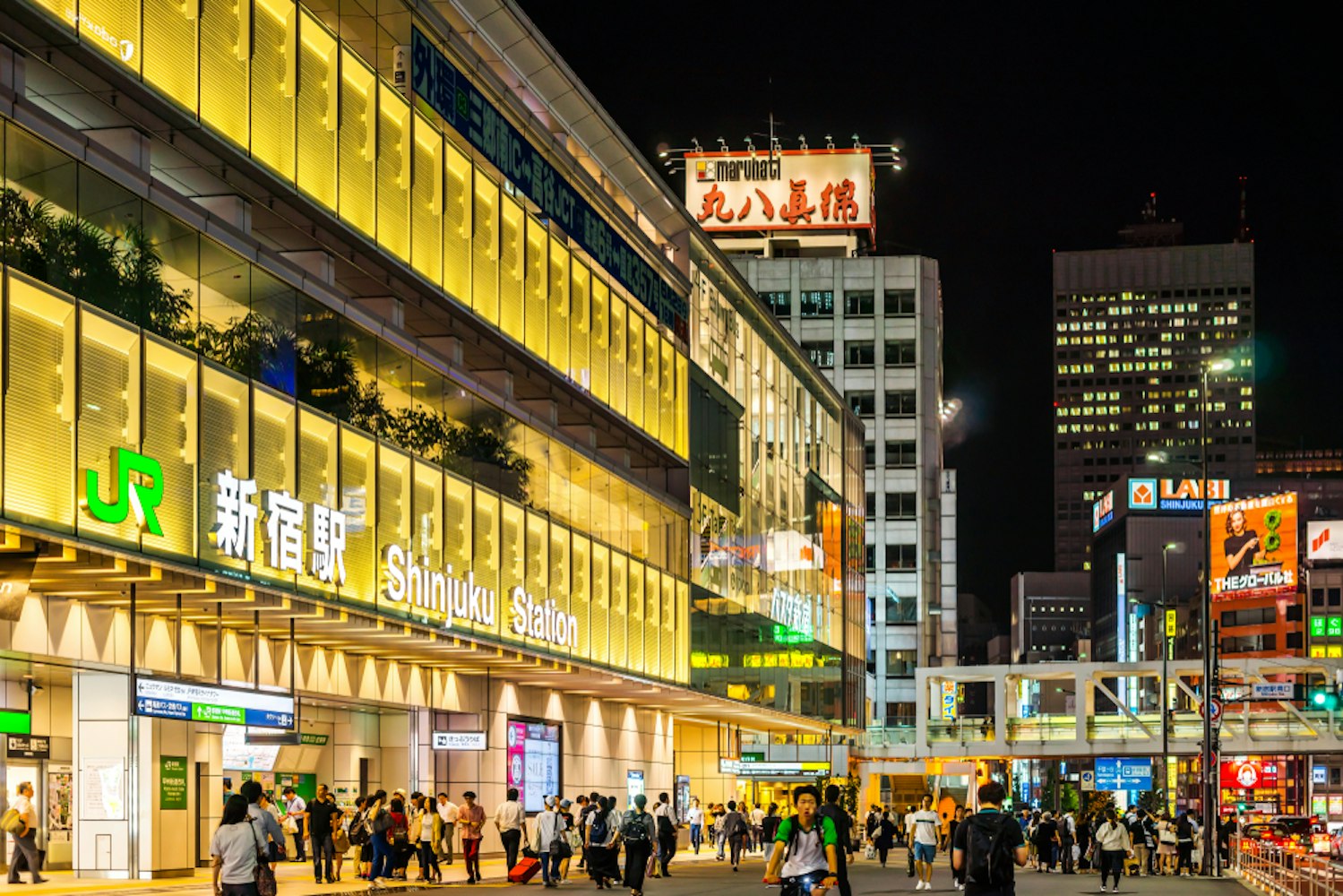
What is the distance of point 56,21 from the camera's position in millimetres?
22547

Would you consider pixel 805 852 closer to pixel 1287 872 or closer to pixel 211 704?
pixel 211 704

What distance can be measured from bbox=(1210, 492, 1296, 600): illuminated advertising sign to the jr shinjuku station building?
10663 cm

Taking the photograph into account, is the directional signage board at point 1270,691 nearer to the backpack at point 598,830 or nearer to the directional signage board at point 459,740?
the directional signage board at point 459,740

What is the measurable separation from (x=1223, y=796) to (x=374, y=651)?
123977 millimetres

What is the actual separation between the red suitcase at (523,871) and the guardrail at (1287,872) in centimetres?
1236

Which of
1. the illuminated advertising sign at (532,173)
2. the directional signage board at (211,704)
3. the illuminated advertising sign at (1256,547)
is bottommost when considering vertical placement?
the directional signage board at (211,704)

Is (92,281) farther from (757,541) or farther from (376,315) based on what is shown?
(757,541)

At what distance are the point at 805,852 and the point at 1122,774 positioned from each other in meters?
57.4

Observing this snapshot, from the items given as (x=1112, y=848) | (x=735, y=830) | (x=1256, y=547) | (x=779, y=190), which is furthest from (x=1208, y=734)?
(x=1256, y=547)

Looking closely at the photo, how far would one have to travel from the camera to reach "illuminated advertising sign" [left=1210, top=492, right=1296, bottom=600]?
492ft

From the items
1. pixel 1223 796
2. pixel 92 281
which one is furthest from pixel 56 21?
pixel 1223 796

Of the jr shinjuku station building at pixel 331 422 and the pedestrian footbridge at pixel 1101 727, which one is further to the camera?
the pedestrian footbridge at pixel 1101 727

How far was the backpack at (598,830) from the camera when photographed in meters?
31.9

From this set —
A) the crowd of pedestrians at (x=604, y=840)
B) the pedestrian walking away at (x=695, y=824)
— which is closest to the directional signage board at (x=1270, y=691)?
the crowd of pedestrians at (x=604, y=840)
